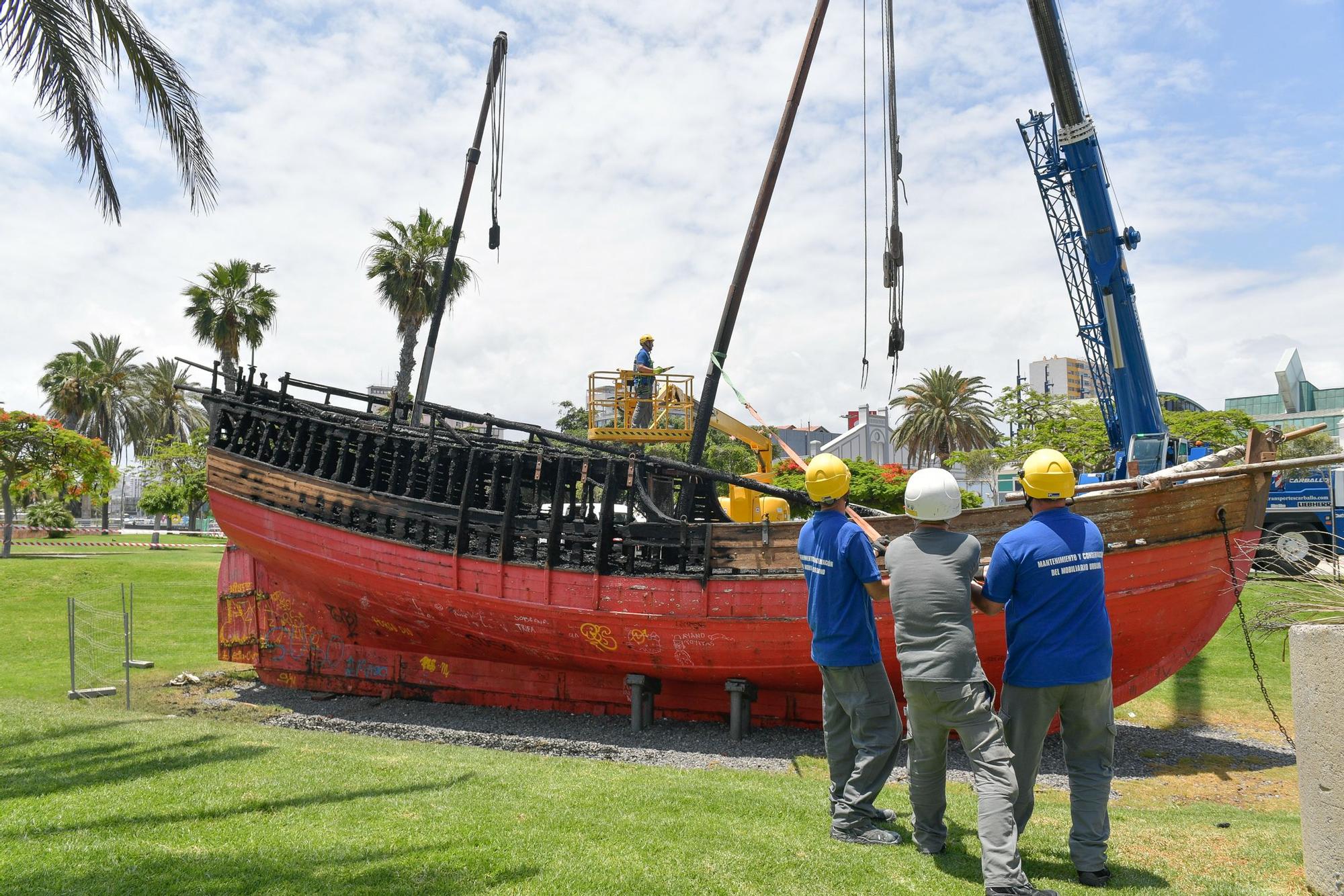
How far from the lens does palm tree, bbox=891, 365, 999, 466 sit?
132 ft

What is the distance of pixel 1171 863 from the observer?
3.97 m

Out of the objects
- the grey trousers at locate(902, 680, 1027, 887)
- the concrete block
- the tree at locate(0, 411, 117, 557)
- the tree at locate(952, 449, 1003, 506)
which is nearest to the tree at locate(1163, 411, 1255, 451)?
the tree at locate(952, 449, 1003, 506)

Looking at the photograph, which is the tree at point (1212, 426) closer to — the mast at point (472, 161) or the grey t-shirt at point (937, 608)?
the mast at point (472, 161)

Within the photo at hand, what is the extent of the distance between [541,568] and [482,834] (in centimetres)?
520

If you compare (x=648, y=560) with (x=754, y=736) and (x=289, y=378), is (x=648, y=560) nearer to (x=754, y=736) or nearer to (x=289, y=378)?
(x=754, y=736)

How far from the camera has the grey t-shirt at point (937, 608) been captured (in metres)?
3.66

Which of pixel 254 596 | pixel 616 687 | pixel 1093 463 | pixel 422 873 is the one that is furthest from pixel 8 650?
pixel 1093 463

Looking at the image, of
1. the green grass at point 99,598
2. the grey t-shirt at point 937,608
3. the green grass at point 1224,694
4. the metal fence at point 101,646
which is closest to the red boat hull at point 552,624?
the metal fence at point 101,646

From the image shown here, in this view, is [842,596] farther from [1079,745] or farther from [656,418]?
[656,418]

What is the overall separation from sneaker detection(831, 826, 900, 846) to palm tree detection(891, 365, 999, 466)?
37.6 meters

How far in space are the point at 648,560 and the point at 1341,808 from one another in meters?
6.61

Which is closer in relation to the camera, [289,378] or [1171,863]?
[1171,863]

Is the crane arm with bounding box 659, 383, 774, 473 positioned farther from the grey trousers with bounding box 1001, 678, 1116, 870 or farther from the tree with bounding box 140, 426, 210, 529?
the tree with bounding box 140, 426, 210, 529

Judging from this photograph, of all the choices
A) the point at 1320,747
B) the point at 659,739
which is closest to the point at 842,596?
the point at 1320,747
